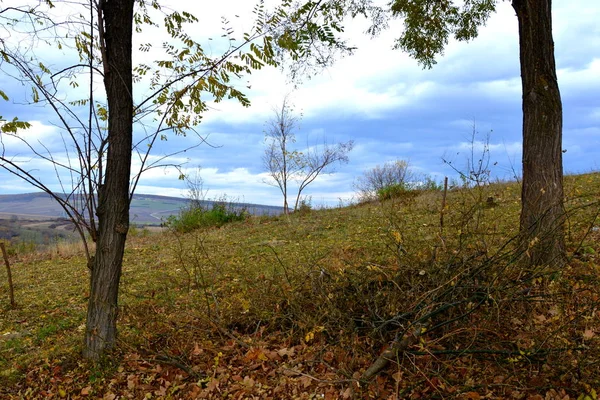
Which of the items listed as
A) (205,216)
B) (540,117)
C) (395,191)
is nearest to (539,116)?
(540,117)

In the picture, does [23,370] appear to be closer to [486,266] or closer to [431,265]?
[431,265]

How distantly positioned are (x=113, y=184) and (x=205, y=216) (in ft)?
37.4

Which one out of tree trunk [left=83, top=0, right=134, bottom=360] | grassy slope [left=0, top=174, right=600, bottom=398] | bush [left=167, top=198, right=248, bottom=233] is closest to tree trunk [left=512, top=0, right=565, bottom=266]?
grassy slope [left=0, top=174, right=600, bottom=398]

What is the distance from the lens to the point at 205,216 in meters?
14.9

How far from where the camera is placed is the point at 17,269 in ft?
31.2

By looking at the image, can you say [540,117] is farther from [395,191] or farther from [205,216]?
[205,216]

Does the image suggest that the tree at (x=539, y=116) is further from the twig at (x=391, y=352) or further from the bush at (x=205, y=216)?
the bush at (x=205, y=216)

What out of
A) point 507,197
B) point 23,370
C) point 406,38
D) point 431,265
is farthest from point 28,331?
point 507,197

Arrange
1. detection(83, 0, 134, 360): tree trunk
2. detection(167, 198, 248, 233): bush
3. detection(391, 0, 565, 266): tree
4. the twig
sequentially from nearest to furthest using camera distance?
1. the twig
2. detection(83, 0, 134, 360): tree trunk
3. detection(391, 0, 565, 266): tree
4. detection(167, 198, 248, 233): bush

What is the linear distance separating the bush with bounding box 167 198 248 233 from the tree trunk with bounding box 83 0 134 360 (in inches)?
417

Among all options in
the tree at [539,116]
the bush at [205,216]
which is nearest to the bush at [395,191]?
the bush at [205,216]

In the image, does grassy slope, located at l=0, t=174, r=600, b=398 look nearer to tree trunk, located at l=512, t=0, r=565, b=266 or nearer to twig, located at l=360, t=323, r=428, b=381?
twig, located at l=360, t=323, r=428, b=381

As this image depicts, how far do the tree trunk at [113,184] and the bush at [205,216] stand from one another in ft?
34.7

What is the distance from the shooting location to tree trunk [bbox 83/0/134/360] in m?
3.69
